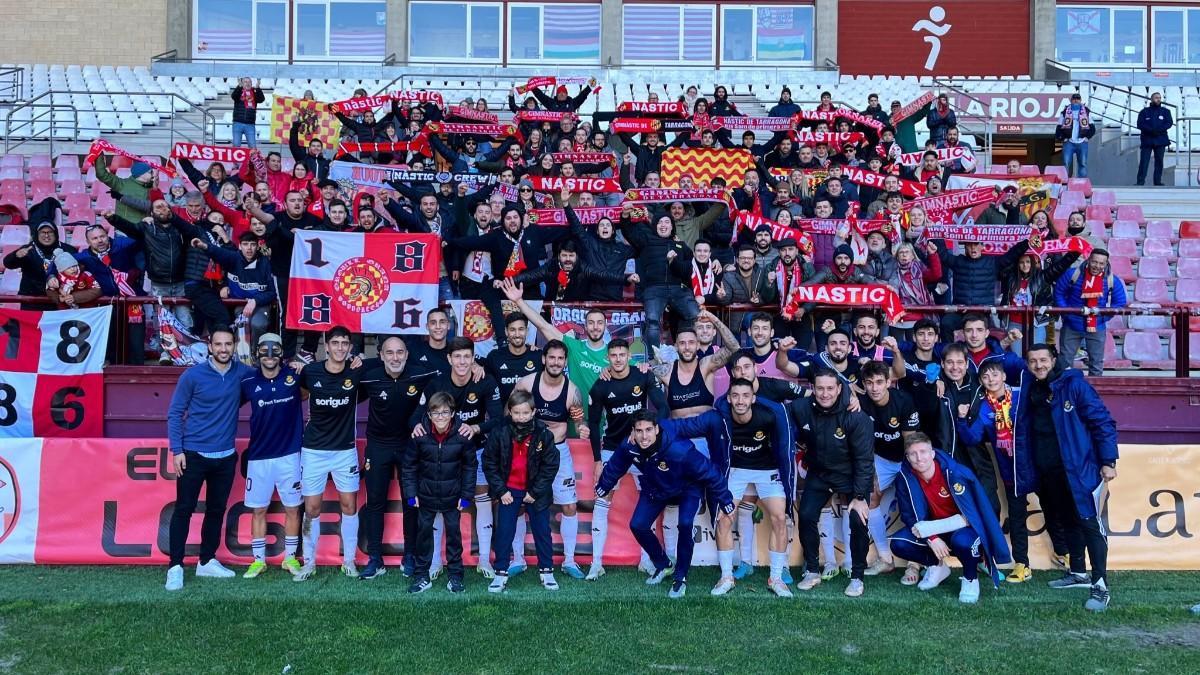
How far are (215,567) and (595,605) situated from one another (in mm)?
3306

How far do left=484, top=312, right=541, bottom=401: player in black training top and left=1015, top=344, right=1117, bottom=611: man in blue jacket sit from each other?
407 centimetres

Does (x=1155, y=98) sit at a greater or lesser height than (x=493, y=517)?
greater

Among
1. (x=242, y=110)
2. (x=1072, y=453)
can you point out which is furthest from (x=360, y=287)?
(x=242, y=110)

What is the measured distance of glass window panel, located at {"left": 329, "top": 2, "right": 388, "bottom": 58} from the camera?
88.6 ft

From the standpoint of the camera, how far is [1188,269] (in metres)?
14.7

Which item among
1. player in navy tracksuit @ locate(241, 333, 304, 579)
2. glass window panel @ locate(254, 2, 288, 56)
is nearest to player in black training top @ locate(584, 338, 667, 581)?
player in navy tracksuit @ locate(241, 333, 304, 579)

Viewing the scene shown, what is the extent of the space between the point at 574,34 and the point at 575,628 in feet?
74.8

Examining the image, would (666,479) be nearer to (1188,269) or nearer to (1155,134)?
(1188,269)

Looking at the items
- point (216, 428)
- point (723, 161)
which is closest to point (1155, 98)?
point (723, 161)

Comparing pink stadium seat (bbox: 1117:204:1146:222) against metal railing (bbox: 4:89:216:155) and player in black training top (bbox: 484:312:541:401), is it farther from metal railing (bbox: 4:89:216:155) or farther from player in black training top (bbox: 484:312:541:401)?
metal railing (bbox: 4:89:216:155)

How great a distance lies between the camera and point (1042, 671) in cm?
604

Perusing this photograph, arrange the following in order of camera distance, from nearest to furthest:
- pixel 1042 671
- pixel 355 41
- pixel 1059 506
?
pixel 1042 671
pixel 1059 506
pixel 355 41

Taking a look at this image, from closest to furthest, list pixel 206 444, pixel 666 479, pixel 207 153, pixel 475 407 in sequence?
pixel 666 479 < pixel 206 444 < pixel 475 407 < pixel 207 153

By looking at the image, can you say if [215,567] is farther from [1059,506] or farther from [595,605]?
[1059,506]
